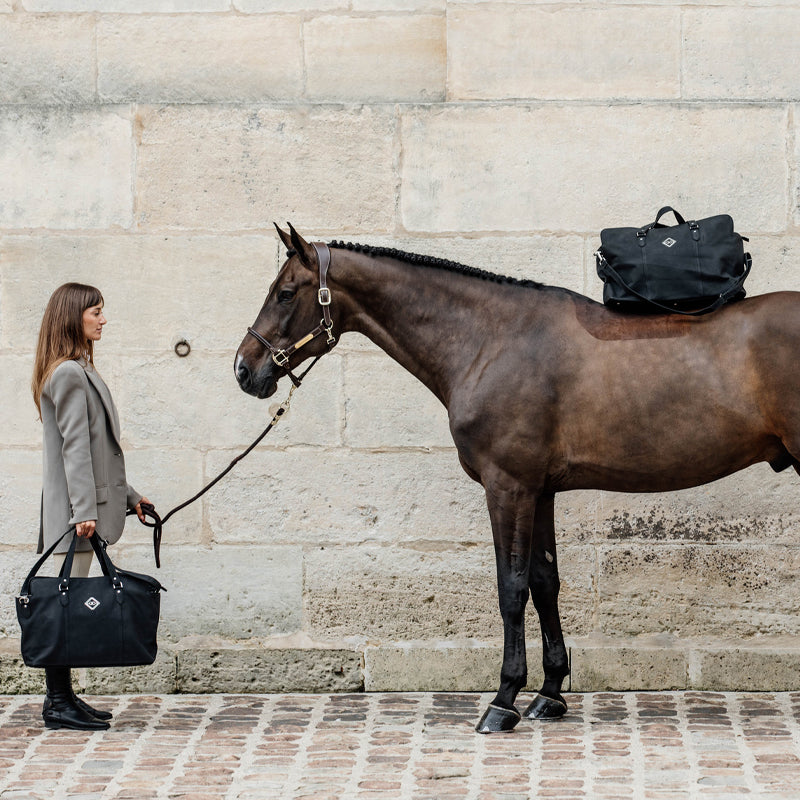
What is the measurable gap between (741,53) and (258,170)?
221 cm

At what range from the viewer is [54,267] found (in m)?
5.62

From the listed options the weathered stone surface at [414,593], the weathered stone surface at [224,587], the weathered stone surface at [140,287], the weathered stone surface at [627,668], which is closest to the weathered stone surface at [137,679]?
the weathered stone surface at [224,587]

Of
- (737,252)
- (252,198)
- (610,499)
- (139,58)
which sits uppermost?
(139,58)

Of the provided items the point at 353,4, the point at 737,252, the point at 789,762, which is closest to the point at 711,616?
the point at 789,762

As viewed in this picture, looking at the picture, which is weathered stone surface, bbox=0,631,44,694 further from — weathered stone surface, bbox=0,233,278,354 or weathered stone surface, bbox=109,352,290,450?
weathered stone surface, bbox=0,233,278,354

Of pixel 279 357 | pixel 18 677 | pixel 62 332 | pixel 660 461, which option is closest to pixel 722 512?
pixel 660 461

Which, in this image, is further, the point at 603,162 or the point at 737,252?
the point at 603,162

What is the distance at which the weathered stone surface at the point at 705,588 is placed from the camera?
550 cm

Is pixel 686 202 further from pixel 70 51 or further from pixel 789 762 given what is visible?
pixel 70 51

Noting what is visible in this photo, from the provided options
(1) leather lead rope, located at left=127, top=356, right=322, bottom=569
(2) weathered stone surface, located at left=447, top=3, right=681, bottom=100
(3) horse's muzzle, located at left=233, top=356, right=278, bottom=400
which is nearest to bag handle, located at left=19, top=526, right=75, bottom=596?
(1) leather lead rope, located at left=127, top=356, right=322, bottom=569

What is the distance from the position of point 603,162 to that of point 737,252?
1.09 m

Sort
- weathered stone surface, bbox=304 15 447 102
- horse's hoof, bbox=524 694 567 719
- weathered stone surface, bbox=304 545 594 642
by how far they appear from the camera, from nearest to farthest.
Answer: horse's hoof, bbox=524 694 567 719 < weathered stone surface, bbox=304 545 594 642 < weathered stone surface, bbox=304 15 447 102

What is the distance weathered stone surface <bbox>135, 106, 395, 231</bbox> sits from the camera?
221 inches

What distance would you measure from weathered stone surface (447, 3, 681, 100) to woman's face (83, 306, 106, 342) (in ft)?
6.42
